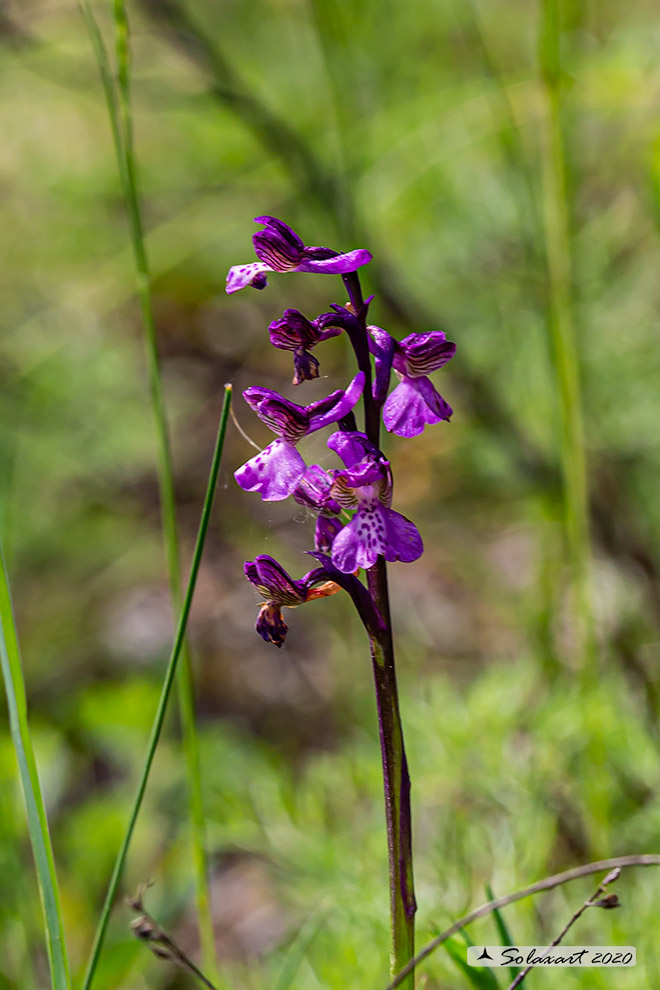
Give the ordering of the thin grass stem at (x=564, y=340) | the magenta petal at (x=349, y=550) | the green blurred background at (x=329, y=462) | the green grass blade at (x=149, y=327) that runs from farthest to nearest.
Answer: the green blurred background at (x=329, y=462), the thin grass stem at (x=564, y=340), the green grass blade at (x=149, y=327), the magenta petal at (x=349, y=550)

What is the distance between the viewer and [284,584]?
0.69m

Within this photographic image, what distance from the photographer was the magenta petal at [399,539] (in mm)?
638

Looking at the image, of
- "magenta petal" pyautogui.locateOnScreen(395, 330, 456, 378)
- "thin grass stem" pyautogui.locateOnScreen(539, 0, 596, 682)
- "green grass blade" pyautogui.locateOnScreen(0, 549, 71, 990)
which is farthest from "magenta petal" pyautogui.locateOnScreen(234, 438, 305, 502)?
"thin grass stem" pyautogui.locateOnScreen(539, 0, 596, 682)

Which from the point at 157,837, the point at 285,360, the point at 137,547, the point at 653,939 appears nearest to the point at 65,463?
the point at 137,547

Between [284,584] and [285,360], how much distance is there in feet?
8.80

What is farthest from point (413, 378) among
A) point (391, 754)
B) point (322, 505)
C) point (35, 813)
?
point (35, 813)

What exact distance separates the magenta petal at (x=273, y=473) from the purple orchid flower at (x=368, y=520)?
1.8 inches

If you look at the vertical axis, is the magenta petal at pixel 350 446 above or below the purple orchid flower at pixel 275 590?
above


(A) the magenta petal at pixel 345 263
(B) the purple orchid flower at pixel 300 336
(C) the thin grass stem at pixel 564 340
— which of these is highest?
(C) the thin grass stem at pixel 564 340

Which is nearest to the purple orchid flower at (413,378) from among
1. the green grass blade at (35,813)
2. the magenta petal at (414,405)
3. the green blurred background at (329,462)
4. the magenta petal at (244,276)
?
the magenta petal at (414,405)

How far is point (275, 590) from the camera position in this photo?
698mm

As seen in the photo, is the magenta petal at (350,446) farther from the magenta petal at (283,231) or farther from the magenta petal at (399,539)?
the magenta petal at (283,231)

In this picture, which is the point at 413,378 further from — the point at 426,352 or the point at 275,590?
the point at 275,590

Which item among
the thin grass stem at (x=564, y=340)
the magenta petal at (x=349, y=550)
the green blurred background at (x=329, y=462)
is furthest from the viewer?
the green blurred background at (x=329, y=462)
